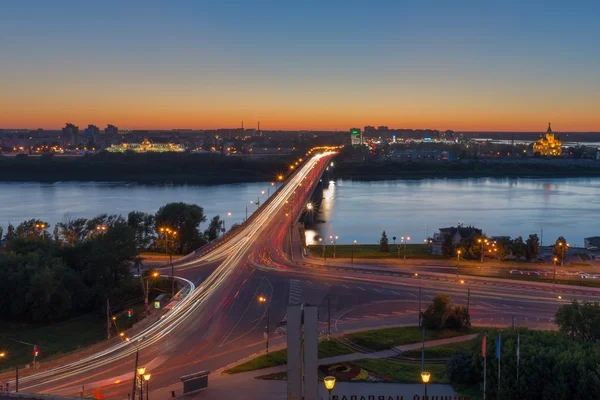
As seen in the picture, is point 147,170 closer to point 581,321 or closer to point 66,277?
point 66,277

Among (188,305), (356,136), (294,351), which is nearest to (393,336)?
(294,351)

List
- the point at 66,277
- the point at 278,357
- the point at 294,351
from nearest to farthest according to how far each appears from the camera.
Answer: the point at 294,351 < the point at 278,357 < the point at 66,277

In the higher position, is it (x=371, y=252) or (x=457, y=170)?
(x=457, y=170)

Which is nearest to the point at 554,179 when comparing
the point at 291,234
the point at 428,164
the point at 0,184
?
the point at 428,164

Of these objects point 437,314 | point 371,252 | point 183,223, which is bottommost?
point 371,252

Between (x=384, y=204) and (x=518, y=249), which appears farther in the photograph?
(x=384, y=204)

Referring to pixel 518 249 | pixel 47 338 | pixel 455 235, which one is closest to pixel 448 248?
pixel 455 235

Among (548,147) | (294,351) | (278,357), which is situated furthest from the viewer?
(548,147)

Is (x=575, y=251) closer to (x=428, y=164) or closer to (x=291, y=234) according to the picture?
(x=291, y=234)
